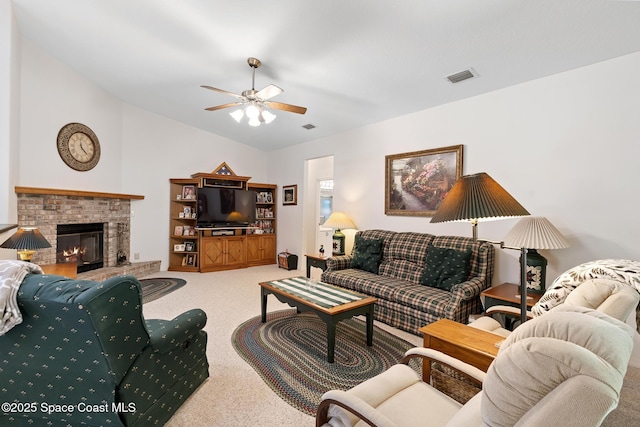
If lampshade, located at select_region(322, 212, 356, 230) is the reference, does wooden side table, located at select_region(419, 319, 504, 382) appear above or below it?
below

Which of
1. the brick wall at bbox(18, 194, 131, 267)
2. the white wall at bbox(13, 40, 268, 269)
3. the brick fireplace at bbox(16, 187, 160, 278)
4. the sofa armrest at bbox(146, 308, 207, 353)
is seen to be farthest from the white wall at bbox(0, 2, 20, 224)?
the sofa armrest at bbox(146, 308, 207, 353)

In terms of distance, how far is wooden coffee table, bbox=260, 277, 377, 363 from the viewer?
8.10 feet

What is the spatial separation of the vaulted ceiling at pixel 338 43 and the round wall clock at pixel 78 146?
85 centimetres

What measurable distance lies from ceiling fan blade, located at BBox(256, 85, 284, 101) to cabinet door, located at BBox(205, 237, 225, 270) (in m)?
3.62

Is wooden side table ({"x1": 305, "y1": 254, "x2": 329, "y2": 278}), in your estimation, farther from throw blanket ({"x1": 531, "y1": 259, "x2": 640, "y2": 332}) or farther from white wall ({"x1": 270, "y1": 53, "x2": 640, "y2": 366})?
throw blanket ({"x1": 531, "y1": 259, "x2": 640, "y2": 332})

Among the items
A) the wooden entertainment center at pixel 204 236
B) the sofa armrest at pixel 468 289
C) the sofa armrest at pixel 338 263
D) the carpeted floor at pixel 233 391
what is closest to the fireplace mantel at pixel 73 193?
the wooden entertainment center at pixel 204 236

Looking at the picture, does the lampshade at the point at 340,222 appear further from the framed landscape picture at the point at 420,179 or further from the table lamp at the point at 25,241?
the table lamp at the point at 25,241

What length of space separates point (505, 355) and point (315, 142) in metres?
5.39

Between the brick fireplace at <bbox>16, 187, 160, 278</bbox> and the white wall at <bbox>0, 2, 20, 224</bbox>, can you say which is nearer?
the white wall at <bbox>0, 2, 20, 224</bbox>

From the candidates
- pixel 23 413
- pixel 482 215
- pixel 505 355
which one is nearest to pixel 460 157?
pixel 482 215

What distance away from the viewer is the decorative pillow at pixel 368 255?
4.04 m

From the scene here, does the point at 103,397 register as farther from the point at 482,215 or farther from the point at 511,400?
the point at 482,215

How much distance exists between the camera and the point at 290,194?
21.3 ft

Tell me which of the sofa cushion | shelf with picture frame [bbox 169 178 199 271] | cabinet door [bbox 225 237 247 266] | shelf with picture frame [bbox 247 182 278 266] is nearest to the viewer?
the sofa cushion
